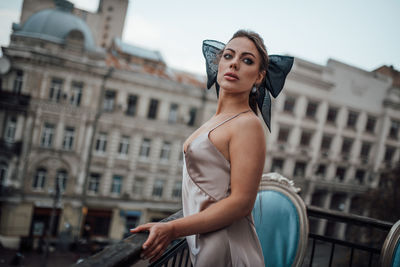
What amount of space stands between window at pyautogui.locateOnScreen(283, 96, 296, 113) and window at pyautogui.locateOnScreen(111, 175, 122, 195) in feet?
37.3

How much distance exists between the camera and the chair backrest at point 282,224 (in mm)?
1961

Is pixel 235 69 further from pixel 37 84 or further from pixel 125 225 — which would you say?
pixel 125 225

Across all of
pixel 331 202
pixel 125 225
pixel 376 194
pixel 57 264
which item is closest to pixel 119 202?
pixel 125 225

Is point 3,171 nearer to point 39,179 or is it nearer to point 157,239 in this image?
point 39,179

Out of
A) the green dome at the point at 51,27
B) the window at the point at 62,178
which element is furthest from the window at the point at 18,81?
the window at the point at 62,178

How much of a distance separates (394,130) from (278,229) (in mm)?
23000

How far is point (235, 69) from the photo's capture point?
Answer: 1353mm

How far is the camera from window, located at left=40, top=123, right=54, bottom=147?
13742 millimetres

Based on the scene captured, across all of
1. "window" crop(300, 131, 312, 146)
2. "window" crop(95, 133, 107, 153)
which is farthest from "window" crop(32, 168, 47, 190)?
"window" crop(300, 131, 312, 146)

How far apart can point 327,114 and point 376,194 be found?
7306mm

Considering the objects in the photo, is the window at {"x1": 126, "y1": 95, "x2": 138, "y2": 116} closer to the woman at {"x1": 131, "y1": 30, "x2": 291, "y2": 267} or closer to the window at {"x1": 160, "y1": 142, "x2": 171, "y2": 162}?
the window at {"x1": 160, "y1": 142, "x2": 171, "y2": 162}

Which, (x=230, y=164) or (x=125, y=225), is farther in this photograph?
(x=125, y=225)

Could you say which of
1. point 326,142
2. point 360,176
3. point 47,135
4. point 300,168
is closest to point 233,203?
point 47,135

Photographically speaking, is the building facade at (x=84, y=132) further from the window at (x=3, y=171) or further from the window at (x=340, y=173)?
the window at (x=340, y=173)
